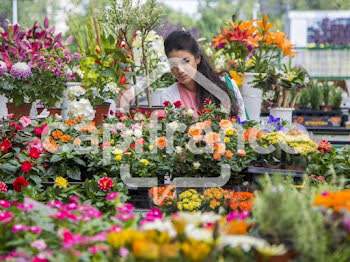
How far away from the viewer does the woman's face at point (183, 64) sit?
2752mm

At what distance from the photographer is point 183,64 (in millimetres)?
2787

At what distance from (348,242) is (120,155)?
3.82 feet

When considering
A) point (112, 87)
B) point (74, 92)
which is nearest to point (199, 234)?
point (74, 92)

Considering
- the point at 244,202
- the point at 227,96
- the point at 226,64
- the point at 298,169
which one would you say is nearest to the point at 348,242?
the point at 244,202

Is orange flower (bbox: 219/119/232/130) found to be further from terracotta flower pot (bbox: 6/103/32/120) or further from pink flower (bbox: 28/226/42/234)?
terracotta flower pot (bbox: 6/103/32/120)

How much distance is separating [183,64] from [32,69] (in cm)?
86

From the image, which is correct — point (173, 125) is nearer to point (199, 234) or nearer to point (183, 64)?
point (183, 64)

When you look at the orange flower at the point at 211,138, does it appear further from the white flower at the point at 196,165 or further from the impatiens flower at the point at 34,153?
the impatiens flower at the point at 34,153

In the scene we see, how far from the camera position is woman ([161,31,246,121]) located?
108 inches

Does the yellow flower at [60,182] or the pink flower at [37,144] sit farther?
the pink flower at [37,144]

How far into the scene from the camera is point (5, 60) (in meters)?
2.66

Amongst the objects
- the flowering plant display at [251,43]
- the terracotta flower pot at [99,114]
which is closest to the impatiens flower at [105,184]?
the terracotta flower pot at [99,114]

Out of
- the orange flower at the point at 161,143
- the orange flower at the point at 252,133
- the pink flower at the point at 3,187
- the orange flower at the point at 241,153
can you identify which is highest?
the orange flower at the point at 252,133

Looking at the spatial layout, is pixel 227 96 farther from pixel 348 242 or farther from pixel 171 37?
pixel 348 242
